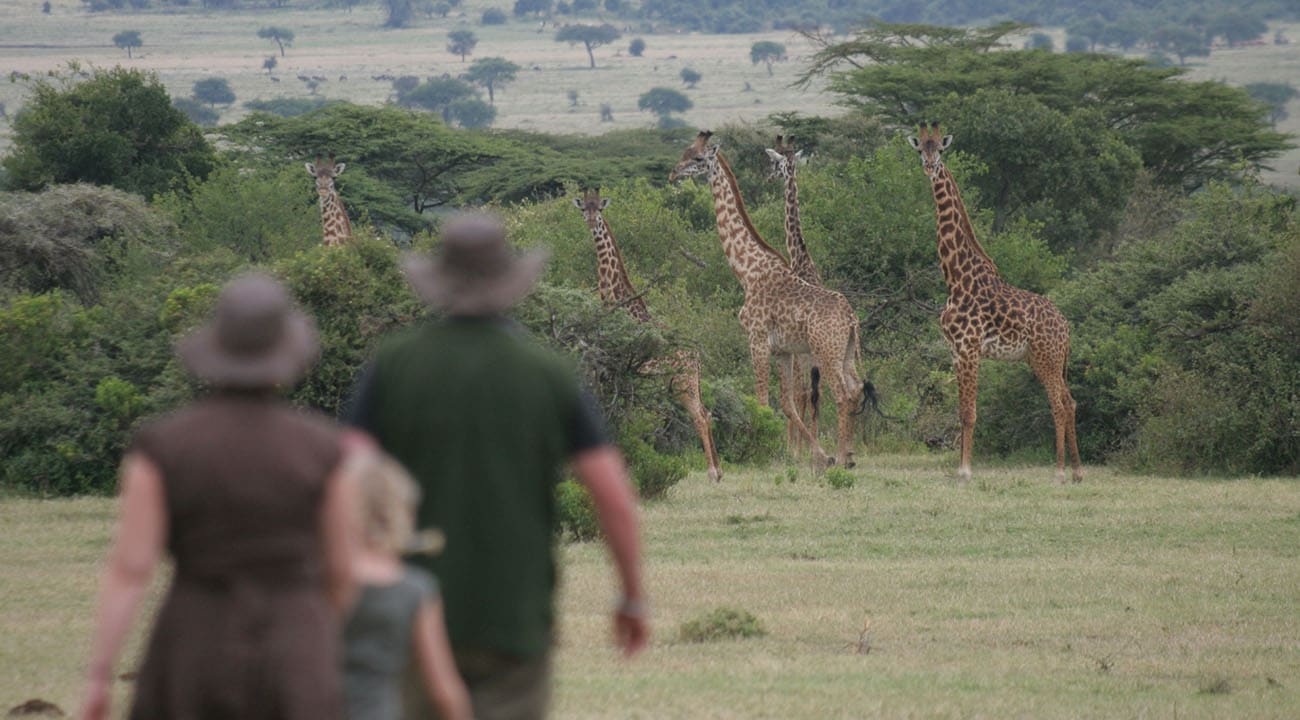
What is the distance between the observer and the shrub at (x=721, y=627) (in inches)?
366

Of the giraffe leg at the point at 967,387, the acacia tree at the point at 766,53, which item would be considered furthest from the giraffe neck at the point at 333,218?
the acacia tree at the point at 766,53

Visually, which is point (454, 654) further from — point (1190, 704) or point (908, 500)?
point (908, 500)

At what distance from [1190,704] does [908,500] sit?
6898 millimetres

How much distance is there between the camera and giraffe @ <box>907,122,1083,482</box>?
56.3 ft

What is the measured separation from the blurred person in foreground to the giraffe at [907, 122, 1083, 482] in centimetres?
1257

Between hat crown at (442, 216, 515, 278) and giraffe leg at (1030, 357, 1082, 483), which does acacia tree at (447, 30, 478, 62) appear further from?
hat crown at (442, 216, 515, 278)

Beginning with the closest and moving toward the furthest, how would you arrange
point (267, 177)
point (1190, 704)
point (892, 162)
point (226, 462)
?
point (226, 462), point (1190, 704), point (892, 162), point (267, 177)

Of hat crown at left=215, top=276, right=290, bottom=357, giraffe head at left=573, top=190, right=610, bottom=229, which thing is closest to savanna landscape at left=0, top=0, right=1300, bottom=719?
giraffe head at left=573, top=190, right=610, bottom=229

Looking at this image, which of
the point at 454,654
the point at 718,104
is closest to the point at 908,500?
the point at 454,654

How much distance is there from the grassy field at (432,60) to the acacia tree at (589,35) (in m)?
0.86

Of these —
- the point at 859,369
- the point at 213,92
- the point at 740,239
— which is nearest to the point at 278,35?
the point at 213,92

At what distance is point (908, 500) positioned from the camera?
15.1 m

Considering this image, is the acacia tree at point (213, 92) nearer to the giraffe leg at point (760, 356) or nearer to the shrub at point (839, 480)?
the giraffe leg at point (760, 356)

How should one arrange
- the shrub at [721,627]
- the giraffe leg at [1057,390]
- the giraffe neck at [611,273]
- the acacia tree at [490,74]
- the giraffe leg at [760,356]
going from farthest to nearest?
1. the acacia tree at [490,74]
2. the giraffe leg at [760,356]
3. the giraffe neck at [611,273]
4. the giraffe leg at [1057,390]
5. the shrub at [721,627]
